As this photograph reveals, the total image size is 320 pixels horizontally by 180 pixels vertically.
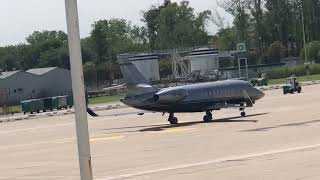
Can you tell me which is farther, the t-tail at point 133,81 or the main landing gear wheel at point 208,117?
the main landing gear wheel at point 208,117

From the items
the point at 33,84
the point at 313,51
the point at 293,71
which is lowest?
the point at 293,71

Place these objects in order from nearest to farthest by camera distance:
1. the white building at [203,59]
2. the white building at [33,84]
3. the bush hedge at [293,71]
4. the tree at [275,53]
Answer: the bush hedge at [293,71], the white building at [33,84], the white building at [203,59], the tree at [275,53]

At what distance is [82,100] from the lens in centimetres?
654

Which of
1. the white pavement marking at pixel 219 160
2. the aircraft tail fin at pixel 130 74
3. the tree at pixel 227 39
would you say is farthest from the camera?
the tree at pixel 227 39

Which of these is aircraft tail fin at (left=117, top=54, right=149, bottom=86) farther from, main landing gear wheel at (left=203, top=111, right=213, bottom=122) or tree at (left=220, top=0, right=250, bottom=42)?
tree at (left=220, top=0, right=250, bottom=42)

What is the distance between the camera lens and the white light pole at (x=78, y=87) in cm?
648

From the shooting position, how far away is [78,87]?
21.4 ft

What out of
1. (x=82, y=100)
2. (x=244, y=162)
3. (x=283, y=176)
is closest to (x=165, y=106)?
(x=244, y=162)

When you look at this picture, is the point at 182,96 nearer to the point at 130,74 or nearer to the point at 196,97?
the point at 196,97

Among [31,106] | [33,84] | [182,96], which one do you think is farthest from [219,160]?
[33,84]

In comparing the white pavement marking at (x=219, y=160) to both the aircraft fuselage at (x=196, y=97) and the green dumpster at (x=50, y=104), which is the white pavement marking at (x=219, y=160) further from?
the green dumpster at (x=50, y=104)

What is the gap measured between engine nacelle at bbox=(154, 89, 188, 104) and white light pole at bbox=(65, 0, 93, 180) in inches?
1437

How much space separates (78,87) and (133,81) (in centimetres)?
3709

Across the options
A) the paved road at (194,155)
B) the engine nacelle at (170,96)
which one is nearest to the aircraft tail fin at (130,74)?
the engine nacelle at (170,96)
